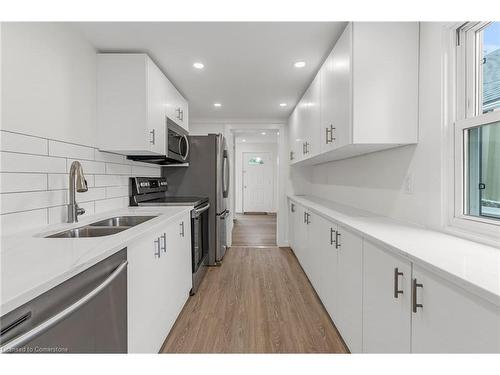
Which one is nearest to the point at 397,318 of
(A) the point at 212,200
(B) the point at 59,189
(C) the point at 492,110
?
(C) the point at 492,110

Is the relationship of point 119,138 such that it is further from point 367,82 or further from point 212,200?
point 367,82

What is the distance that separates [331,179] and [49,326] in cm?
302

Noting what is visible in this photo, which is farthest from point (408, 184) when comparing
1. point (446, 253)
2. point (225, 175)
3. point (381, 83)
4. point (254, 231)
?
point (254, 231)

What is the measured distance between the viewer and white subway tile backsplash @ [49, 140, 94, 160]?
1.52 m

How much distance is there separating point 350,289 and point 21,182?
6.47ft

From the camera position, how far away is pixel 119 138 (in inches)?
79.7

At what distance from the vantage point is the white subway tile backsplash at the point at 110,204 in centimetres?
195

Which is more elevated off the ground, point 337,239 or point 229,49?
point 229,49

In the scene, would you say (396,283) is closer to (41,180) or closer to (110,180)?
(41,180)

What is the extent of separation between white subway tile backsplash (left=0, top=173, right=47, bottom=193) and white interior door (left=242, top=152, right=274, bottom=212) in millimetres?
6661

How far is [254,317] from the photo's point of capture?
80.7 inches

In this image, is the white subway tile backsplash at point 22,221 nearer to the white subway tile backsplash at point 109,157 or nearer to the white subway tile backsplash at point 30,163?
the white subway tile backsplash at point 30,163

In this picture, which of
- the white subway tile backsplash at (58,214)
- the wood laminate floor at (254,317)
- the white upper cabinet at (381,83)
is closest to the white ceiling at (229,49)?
the white upper cabinet at (381,83)

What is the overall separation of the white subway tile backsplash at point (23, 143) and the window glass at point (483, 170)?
7.73 ft
